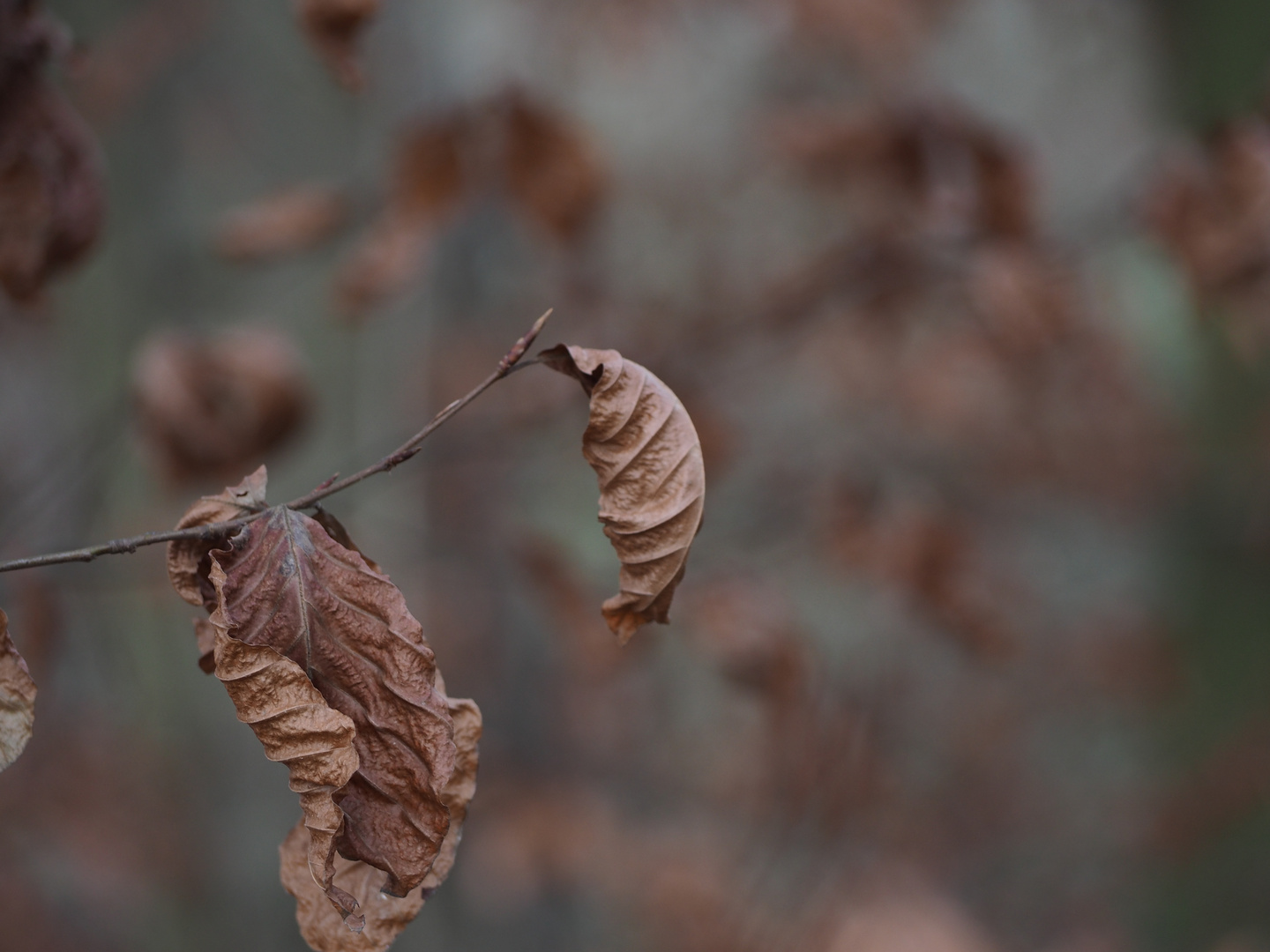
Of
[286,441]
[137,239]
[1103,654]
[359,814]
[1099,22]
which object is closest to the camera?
[359,814]

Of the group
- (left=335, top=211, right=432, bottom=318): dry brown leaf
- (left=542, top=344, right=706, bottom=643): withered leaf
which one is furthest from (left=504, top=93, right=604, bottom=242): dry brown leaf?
(left=542, top=344, right=706, bottom=643): withered leaf

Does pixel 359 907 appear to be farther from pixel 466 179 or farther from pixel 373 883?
pixel 466 179

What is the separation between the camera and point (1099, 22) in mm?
2838

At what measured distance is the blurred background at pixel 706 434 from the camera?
1.26 meters

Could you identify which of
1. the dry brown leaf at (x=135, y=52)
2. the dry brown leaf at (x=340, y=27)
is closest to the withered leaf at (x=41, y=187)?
the dry brown leaf at (x=340, y=27)

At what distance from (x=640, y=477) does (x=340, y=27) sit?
21.1 inches

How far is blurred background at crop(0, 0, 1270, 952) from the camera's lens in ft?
4.15

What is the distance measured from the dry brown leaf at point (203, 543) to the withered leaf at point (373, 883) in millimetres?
125

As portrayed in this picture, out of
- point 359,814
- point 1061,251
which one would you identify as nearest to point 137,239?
point 1061,251

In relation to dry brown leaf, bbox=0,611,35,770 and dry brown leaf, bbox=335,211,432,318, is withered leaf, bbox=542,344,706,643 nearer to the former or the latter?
dry brown leaf, bbox=0,611,35,770

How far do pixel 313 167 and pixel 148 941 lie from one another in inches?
81.9

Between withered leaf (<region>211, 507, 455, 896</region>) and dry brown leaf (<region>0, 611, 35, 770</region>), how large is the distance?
0.10m

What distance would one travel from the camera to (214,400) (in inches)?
43.6

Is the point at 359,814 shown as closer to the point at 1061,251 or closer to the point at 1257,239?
the point at 1257,239
